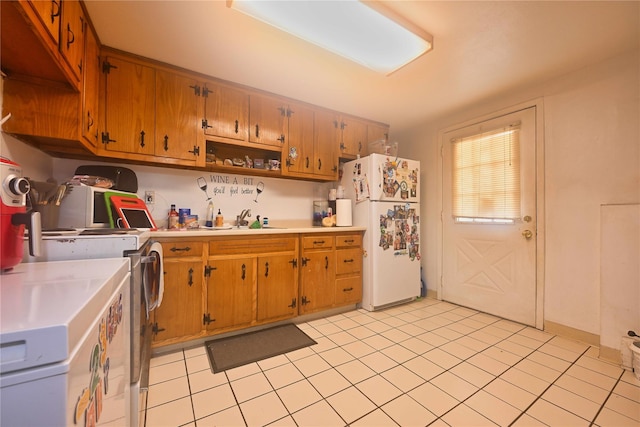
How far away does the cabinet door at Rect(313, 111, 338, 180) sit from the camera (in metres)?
2.98

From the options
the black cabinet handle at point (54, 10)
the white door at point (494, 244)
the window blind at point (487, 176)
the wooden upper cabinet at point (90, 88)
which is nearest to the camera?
the black cabinet handle at point (54, 10)

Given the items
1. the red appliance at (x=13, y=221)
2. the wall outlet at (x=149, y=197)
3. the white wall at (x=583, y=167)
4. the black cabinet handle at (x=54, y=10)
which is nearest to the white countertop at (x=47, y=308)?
the red appliance at (x=13, y=221)

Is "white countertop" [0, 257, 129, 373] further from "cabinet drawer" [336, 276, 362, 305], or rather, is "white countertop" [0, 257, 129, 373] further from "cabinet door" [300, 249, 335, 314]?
"cabinet drawer" [336, 276, 362, 305]

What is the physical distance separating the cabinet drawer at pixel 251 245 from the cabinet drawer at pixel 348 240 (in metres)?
0.54

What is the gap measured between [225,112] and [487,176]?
2.88 m

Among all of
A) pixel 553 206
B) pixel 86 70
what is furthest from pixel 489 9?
pixel 86 70

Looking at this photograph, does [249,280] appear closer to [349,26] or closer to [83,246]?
[83,246]

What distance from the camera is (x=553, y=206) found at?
235 centimetres

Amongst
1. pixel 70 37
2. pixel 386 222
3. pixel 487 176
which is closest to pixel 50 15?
pixel 70 37

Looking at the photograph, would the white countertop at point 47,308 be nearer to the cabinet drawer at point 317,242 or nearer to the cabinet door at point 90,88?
the cabinet door at point 90,88

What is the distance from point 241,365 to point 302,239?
1.18 meters

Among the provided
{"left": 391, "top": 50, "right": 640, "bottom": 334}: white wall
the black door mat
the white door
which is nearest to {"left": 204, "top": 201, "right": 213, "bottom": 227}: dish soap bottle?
the black door mat

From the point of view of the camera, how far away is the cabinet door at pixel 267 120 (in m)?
2.57

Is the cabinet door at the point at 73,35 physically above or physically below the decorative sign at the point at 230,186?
above
